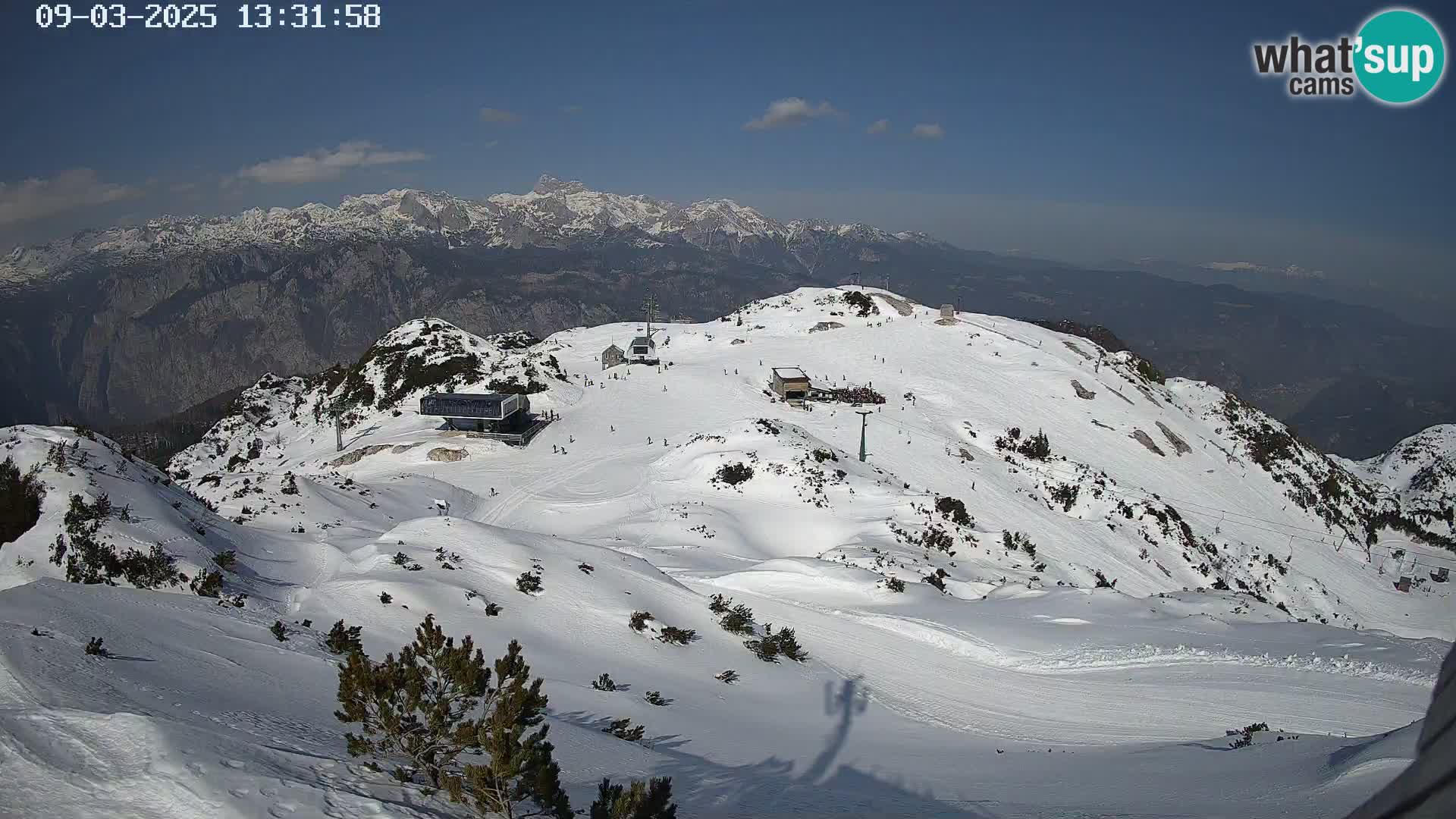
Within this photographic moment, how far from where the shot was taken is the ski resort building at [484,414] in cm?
3988

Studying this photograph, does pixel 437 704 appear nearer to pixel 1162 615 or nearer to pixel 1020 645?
pixel 1020 645

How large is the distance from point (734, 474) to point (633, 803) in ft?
89.0

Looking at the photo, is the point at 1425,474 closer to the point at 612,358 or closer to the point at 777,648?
the point at 612,358

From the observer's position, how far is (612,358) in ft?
186

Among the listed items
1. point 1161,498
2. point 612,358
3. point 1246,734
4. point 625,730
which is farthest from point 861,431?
point 625,730

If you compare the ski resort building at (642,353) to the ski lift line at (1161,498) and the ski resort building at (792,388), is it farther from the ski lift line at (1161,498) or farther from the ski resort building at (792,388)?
the ski lift line at (1161,498)

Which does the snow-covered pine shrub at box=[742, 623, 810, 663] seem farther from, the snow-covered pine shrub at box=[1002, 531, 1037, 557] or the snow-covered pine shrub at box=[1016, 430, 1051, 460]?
the snow-covered pine shrub at box=[1016, 430, 1051, 460]

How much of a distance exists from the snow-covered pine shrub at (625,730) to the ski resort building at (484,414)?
31.1m

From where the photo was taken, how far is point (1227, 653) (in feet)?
53.7

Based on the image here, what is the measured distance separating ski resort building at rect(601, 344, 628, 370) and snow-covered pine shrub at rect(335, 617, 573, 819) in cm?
4992

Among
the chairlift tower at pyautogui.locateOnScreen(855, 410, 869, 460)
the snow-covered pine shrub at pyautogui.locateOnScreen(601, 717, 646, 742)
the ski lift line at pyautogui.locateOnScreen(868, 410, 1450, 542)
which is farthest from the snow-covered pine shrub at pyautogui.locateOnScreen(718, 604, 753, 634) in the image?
the ski lift line at pyautogui.locateOnScreen(868, 410, 1450, 542)

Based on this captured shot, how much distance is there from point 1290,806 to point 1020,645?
29.0ft

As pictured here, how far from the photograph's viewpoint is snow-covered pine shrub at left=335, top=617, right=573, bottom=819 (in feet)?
20.5

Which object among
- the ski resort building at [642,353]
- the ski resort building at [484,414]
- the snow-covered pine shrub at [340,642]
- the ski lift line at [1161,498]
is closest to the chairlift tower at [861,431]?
the ski lift line at [1161,498]
